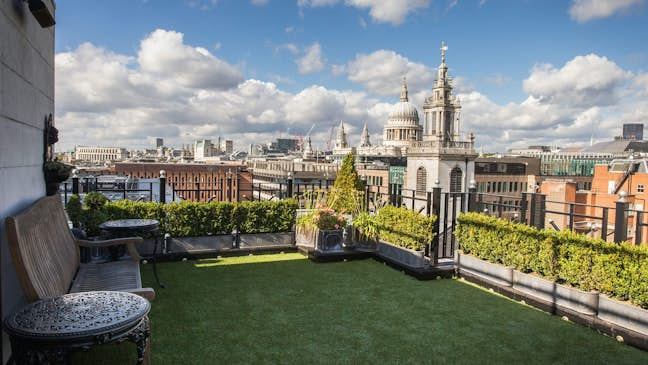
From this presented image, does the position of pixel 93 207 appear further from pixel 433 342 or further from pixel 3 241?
pixel 433 342

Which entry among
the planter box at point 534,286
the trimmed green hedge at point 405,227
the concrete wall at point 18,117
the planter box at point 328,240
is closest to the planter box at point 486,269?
the planter box at point 534,286

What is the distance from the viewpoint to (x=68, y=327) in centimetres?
264

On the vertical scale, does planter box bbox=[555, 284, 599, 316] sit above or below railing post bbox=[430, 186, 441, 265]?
below

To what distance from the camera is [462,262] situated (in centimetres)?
768

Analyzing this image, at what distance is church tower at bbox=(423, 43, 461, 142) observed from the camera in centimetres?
6988

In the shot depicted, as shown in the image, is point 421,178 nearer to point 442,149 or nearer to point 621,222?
point 442,149

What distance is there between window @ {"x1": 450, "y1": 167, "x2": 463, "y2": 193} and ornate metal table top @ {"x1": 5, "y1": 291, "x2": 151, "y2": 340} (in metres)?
69.3

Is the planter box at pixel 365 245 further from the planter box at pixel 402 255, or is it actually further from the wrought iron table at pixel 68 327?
the wrought iron table at pixel 68 327

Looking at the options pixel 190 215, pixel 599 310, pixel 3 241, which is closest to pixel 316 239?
pixel 190 215

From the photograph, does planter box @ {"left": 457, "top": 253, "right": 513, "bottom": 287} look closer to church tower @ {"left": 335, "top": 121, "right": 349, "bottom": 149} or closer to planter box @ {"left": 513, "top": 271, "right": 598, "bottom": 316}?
planter box @ {"left": 513, "top": 271, "right": 598, "bottom": 316}

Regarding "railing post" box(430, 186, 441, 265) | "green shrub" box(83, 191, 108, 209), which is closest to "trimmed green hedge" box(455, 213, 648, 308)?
"railing post" box(430, 186, 441, 265)

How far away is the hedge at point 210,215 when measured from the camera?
7965 millimetres

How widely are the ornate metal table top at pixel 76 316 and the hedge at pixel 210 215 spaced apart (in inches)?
190

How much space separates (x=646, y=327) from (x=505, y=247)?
2.26 m
